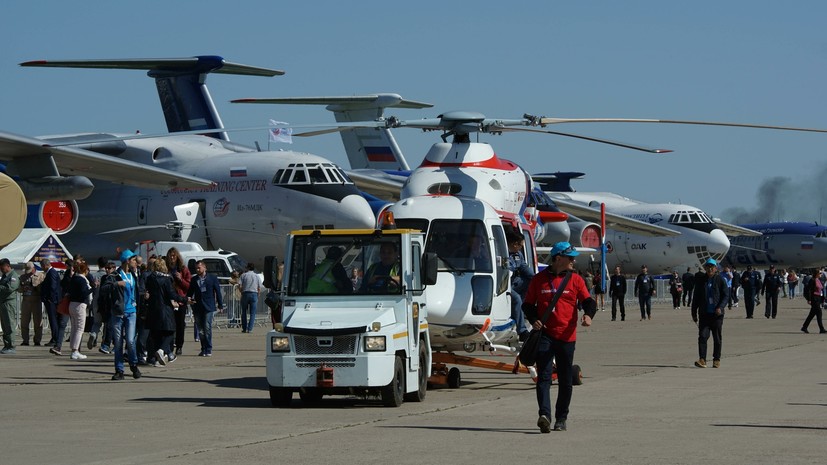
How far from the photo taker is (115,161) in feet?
75.8

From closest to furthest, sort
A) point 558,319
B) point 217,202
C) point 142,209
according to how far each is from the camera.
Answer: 1. point 558,319
2. point 217,202
3. point 142,209

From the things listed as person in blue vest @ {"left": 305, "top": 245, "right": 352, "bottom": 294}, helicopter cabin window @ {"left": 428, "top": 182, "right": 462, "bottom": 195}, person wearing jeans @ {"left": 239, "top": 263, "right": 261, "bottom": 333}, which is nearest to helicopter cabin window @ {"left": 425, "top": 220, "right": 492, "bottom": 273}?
helicopter cabin window @ {"left": 428, "top": 182, "right": 462, "bottom": 195}

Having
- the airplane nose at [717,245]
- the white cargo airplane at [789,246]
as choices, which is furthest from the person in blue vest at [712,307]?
the white cargo airplane at [789,246]

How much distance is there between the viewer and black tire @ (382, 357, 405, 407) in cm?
1268

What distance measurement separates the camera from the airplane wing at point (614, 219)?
1849 inches

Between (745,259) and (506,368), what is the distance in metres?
69.4

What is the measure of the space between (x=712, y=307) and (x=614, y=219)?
3052 centimetres

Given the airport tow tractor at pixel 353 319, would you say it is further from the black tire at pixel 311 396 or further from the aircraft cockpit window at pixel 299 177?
the aircraft cockpit window at pixel 299 177

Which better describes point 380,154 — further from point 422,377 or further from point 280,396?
point 280,396

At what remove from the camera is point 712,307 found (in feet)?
62.2

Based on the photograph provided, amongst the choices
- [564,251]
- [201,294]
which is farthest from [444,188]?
[201,294]

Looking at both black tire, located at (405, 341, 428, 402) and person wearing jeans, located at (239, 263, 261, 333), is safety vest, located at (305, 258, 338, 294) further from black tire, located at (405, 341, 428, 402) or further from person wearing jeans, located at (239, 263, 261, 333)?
person wearing jeans, located at (239, 263, 261, 333)

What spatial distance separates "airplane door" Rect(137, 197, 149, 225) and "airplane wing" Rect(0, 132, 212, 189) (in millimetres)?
12898

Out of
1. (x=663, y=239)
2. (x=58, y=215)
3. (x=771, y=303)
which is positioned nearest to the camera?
(x=58, y=215)
